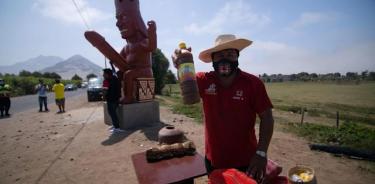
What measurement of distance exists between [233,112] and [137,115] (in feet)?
23.9

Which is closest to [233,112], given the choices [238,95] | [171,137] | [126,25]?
[238,95]

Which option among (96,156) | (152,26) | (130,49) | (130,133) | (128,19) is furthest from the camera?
(130,49)

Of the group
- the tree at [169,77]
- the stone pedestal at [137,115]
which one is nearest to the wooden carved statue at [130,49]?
the stone pedestal at [137,115]

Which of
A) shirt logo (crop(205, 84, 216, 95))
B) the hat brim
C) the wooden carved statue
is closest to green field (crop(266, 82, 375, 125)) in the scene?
the wooden carved statue

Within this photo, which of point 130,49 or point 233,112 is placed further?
point 130,49

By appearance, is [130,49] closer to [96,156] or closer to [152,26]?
[152,26]

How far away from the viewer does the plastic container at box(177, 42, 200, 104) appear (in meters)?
2.76

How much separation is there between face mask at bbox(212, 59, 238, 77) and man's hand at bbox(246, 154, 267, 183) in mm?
886

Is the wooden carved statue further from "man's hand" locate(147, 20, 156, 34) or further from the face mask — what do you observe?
the face mask

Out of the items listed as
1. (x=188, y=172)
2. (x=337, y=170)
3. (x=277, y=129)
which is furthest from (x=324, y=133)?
(x=188, y=172)

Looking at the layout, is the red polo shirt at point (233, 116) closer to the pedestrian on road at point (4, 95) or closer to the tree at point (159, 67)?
the pedestrian on road at point (4, 95)

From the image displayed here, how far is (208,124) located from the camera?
274cm

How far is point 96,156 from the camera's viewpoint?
648 cm

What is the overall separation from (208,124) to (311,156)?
16.0 feet
